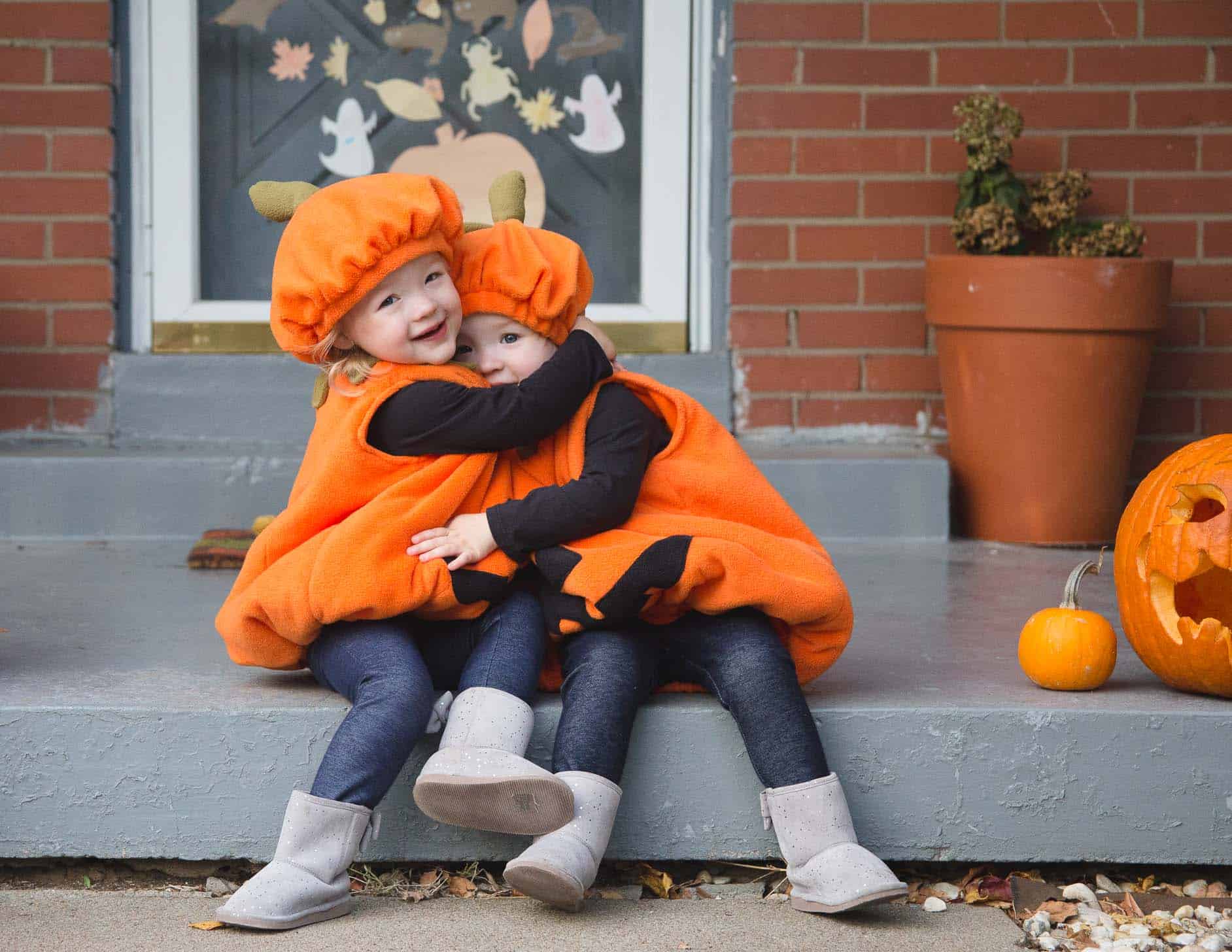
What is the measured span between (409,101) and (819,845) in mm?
2769

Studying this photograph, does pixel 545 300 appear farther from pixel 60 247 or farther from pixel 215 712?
pixel 60 247

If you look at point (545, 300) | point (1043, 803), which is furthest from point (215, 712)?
point (1043, 803)

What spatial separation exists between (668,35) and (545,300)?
2.10 m

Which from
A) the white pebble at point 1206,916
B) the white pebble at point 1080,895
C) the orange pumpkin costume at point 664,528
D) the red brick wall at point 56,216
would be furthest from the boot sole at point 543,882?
the red brick wall at point 56,216

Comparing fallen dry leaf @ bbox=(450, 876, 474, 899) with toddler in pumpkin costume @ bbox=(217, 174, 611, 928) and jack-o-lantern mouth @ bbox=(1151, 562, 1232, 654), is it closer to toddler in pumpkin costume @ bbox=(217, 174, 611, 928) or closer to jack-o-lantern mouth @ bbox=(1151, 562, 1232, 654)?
toddler in pumpkin costume @ bbox=(217, 174, 611, 928)

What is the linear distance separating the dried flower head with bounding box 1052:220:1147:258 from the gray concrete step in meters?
0.64

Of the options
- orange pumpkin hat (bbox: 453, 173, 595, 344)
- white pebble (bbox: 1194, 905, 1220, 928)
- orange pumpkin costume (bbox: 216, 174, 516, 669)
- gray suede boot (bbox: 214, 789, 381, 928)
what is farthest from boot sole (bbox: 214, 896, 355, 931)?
white pebble (bbox: 1194, 905, 1220, 928)

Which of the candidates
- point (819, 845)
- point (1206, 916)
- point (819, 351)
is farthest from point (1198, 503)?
point (819, 351)

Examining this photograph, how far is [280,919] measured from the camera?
1.92 meters

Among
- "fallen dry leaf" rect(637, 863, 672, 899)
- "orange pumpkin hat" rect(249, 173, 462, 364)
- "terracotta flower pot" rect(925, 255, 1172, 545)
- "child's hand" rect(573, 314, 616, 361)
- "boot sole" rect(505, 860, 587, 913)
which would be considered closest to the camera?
"boot sole" rect(505, 860, 587, 913)

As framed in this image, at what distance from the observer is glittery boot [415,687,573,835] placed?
1.90 m

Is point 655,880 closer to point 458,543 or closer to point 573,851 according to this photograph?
point 573,851

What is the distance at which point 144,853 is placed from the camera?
2174mm

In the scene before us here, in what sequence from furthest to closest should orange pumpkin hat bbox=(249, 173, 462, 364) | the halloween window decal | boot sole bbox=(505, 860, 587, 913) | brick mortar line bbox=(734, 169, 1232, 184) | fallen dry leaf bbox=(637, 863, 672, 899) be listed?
the halloween window decal, brick mortar line bbox=(734, 169, 1232, 184), fallen dry leaf bbox=(637, 863, 672, 899), orange pumpkin hat bbox=(249, 173, 462, 364), boot sole bbox=(505, 860, 587, 913)
